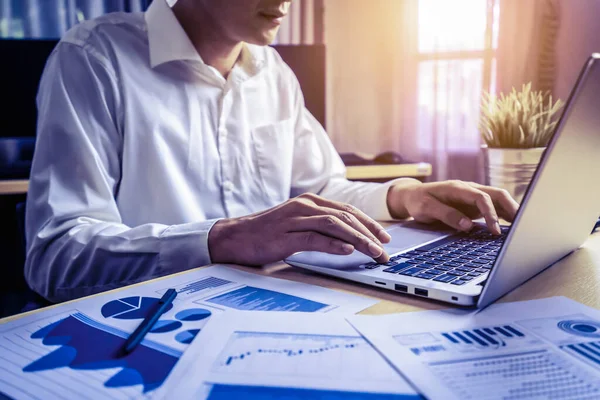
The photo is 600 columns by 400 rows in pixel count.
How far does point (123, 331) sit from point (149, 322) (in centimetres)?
2

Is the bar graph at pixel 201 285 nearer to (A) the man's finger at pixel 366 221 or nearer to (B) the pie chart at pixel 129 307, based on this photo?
(B) the pie chart at pixel 129 307

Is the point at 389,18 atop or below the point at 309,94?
atop

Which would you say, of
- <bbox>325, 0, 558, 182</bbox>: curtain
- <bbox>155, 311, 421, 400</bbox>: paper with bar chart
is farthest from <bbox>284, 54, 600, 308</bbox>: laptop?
<bbox>325, 0, 558, 182</bbox>: curtain

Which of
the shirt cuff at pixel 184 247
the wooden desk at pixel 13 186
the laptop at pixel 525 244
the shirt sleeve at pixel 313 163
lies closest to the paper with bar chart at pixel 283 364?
the laptop at pixel 525 244

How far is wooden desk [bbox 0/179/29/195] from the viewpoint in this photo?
1.43 meters

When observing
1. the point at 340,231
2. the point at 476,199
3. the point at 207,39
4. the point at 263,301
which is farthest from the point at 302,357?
the point at 207,39

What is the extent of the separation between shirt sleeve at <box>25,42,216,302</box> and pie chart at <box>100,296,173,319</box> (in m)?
0.16

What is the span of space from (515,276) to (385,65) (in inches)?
81.1

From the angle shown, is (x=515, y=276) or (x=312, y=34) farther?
(x=312, y=34)

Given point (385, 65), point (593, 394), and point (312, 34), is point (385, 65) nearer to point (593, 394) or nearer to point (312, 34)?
point (312, 34)

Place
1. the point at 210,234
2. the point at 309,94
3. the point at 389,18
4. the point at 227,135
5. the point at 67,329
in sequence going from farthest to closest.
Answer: the point at 389,18
the point at 309,94
the point at 227,135
the point at 210,234
the point at 67,329

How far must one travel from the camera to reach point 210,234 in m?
0.63

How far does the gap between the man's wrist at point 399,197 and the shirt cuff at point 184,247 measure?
36cm

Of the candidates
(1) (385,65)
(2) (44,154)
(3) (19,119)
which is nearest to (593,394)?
(2) (44,154)
